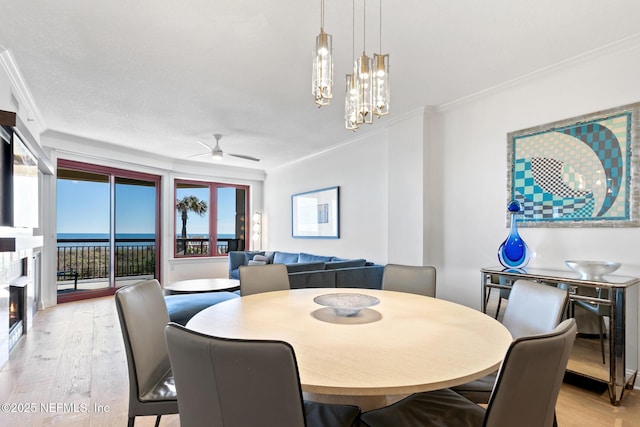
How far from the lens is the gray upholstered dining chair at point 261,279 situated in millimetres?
2396

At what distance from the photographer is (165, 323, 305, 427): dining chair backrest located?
801 millimetres

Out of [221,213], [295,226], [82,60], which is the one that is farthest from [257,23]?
[221,213]

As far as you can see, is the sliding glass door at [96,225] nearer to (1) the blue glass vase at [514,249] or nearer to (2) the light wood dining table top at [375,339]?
(2) the light wood dining table top at [375,339]

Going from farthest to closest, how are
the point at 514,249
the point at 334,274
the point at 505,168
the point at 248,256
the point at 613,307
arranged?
the point at 248,256, the point at 334,274, the point at 505,168, the point at 514,249, the point at 613,307

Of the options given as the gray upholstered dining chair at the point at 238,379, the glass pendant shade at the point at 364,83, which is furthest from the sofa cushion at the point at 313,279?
the gray upholstered dining chair at the point at 238,379

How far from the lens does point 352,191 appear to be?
520 cm

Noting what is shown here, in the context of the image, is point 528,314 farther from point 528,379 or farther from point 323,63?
point 323,63

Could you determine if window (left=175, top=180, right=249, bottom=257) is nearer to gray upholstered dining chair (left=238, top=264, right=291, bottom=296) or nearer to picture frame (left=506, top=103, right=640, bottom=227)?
gray upholstered dining chair (left=238, top=264, right=291, bottom=296)

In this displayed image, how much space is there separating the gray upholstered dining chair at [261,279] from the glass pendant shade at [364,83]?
Answer: 134 centimetres

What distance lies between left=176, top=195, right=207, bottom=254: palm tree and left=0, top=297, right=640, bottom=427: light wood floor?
3.42 m

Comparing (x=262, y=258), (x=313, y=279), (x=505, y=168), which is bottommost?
(x=262, y=258)

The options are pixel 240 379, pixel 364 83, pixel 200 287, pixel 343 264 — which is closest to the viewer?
pixel 240 379

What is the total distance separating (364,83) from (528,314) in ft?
4.70

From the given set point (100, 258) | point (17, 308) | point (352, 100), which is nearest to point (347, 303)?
point (352, 100)
